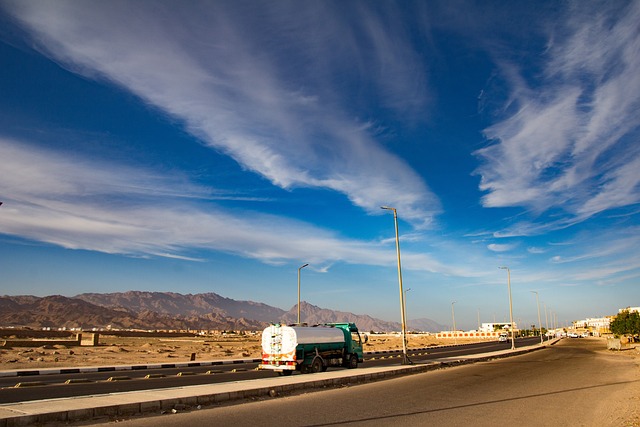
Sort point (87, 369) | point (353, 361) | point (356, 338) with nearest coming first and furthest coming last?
point (87, 369)
point (353, 361)
point (356, 338)

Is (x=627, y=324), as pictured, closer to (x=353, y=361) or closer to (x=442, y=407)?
(x=353, y=361)

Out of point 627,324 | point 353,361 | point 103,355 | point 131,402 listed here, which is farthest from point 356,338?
point 627,324

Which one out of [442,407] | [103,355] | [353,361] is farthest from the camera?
[103,355]

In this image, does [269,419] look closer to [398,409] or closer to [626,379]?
[398,409]

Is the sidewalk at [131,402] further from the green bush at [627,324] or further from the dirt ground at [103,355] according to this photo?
the green bush at [627,324]

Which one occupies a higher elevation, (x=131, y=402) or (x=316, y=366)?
(x=131, y=402)

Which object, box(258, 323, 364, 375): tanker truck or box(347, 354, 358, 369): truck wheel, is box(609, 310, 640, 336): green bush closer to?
box(347, 354, 358, 369): truck wheel

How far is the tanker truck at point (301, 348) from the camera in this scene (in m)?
22.8

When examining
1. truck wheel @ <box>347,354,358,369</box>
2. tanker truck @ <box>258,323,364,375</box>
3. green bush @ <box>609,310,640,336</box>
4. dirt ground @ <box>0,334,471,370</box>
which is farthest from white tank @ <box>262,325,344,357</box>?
green bush @ <box>609,310,640,336</box>

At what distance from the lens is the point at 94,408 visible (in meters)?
11.5

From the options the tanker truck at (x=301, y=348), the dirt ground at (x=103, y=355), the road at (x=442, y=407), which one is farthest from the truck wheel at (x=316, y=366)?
the dirt ground at (x=103, y=355)

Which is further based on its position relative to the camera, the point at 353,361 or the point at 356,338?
the point at 356,338

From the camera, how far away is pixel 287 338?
23.0m

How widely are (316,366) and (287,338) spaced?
94.9 inches
